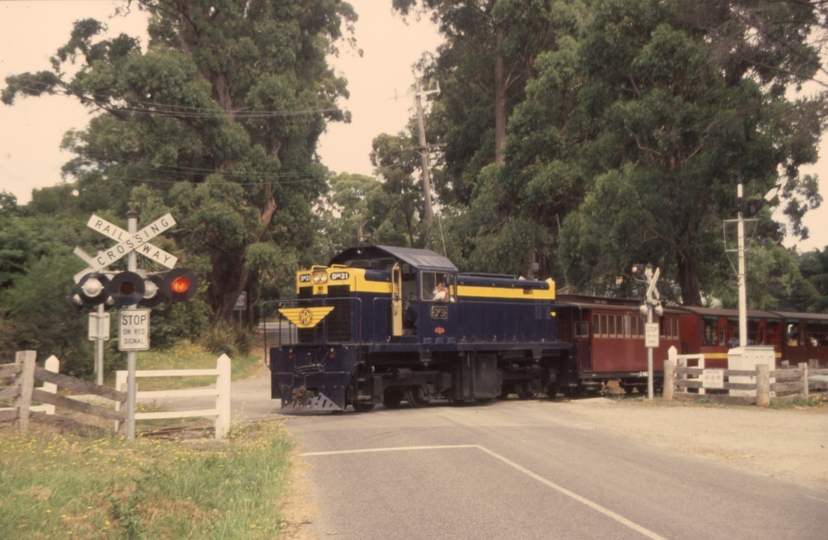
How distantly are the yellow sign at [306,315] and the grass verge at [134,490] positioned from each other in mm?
7853

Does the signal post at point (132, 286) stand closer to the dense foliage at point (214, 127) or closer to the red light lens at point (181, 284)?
the red light lens at point (181, 284)

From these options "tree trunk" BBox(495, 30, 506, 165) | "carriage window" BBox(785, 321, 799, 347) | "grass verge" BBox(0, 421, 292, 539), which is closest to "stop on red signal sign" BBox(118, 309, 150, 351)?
"grass verge" BBox(0, 421, 292, 539)

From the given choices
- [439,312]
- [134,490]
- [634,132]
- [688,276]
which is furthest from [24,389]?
[688,276]

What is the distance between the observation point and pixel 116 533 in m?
7.98

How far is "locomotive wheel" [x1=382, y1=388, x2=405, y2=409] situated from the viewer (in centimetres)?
2339

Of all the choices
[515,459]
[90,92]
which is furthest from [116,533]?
[90,92]

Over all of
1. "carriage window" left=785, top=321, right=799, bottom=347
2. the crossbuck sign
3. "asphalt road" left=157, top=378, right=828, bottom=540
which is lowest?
"asphalt road" left=157, top=378, right=828, bottom=540

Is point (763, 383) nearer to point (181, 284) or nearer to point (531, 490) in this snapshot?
point (531, 490)

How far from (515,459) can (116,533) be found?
263 inches

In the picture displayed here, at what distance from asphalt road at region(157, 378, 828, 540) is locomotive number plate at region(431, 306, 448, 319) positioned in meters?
5.35

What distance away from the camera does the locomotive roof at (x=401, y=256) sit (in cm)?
2241

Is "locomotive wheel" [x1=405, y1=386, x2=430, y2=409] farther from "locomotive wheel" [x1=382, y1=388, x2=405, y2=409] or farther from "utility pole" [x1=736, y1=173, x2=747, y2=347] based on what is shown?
"utility pole" [x1=736, y1=173, x2=747, y2=347]

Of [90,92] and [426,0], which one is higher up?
[426,0]

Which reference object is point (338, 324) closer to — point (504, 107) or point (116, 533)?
point (116, 533)
